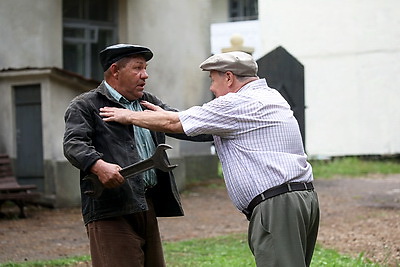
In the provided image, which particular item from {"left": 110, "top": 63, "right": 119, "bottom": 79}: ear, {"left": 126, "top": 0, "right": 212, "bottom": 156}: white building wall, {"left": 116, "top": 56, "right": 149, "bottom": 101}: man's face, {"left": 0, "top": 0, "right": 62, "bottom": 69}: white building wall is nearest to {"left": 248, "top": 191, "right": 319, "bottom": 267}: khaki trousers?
{"left": 116, "top": 56, "right": 149, "bottom": 101}: man's face

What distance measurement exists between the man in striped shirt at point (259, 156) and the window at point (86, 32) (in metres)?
9.66

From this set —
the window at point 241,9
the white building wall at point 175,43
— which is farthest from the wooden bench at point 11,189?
the window at point 241,9

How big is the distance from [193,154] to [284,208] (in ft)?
39.4

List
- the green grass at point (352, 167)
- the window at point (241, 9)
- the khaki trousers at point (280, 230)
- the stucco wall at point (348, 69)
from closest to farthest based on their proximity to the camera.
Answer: the khaki trousers at point (280, 230), the green grass at point (352, 167), the stucco wall at point (348, 69), the window at point (241, 9)

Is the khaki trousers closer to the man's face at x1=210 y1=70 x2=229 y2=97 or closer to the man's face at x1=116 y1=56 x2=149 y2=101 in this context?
the man's face at x1=210 y1=70 x2=229 y2=97

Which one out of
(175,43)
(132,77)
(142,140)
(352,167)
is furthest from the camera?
(352,167)

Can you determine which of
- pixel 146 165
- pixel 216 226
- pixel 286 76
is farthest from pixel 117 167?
pixel 216 226

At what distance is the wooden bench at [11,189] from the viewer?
12.1 m

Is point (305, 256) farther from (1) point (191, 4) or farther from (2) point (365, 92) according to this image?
(2) point (365, 92)

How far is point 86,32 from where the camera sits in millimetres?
14414

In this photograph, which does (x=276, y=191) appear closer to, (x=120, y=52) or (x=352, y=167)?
(x=120, y=52)

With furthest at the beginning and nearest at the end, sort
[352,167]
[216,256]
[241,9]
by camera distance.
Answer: [241,9] < [352,167] < [216,256]

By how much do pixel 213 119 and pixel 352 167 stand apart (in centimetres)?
1773

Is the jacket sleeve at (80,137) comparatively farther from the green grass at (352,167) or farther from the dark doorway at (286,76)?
A: the green grass at (352,167)
